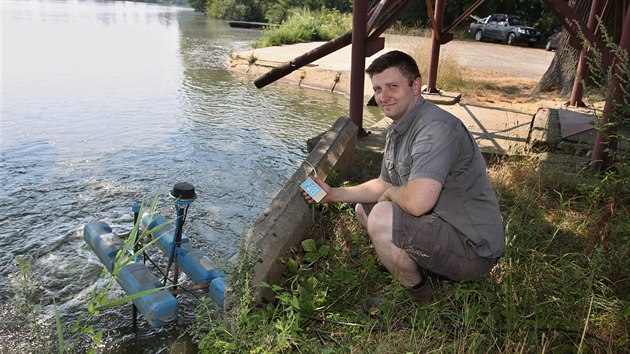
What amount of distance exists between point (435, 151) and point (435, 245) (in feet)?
1.59

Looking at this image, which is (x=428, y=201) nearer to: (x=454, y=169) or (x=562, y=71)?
(x=454, y=169)

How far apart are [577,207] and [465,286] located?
1.90 meters

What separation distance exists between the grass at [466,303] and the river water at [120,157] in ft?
2.72

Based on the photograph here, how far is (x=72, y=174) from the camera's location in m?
6.73

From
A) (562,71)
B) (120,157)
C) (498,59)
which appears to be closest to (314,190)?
(120,157)

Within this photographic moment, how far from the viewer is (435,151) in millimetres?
2770

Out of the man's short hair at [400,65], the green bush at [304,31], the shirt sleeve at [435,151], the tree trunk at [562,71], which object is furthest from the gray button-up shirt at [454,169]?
the green bush at [304,31]

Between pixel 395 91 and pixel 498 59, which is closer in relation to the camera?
pixel 395 91

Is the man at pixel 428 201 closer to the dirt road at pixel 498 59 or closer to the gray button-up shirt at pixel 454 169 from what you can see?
the gray button-up shirt at pixel 454 169

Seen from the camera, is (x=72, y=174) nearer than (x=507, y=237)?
No

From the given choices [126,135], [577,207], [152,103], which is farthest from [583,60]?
[152,103]

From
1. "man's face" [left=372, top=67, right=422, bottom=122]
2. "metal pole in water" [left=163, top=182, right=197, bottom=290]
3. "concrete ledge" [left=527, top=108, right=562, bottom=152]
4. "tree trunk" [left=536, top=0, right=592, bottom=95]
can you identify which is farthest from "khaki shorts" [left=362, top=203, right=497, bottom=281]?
"tree trunk" [left=536, top=0, right=592, bottom=95]

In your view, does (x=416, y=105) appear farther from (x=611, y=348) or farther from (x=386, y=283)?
(x=611, y=348)

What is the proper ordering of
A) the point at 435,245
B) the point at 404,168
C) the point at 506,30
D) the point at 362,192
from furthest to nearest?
1. the point at 506,30
2. the point at 362,192
3. the point at 404,168
4. the point at 435,245
